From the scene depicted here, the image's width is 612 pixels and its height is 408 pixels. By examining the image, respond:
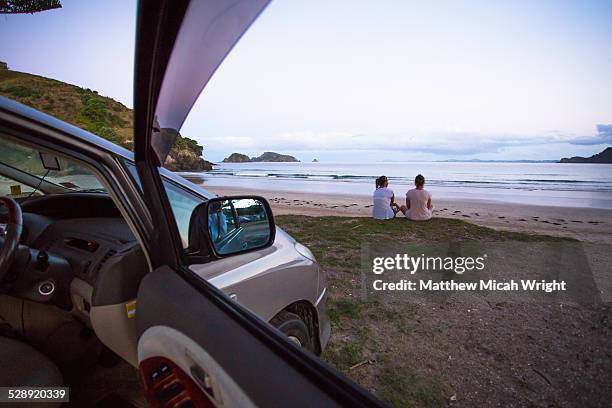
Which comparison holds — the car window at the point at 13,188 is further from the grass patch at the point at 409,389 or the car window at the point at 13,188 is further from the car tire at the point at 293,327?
the grass patch at the point at 409,389

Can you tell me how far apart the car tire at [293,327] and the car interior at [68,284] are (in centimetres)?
87

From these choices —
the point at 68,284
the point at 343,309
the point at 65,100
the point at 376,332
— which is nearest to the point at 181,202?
the point at 68,284

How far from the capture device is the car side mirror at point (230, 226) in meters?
1.41

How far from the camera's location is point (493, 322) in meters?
3.63

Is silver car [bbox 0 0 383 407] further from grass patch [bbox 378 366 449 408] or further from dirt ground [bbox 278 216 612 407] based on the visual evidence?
dirt ground [bbox 278 216 612 407]

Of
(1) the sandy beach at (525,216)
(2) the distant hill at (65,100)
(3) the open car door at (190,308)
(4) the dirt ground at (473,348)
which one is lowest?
(1) the sandy beach at (525,216)

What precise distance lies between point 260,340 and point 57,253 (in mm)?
1852

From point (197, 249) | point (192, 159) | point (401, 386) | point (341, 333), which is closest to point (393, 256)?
point (341, 333)

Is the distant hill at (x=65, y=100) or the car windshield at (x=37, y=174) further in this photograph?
the distant hill at (x=65, y=100)

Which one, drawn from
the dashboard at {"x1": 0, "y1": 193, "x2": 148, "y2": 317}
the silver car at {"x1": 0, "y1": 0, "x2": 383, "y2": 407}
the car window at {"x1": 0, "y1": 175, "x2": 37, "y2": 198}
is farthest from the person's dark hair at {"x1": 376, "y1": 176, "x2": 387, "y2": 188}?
the car window at {"x1": 0, "y1": 175, "x2": 37, "y2": 198}

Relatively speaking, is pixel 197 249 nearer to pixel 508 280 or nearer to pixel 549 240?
pixel 508 280

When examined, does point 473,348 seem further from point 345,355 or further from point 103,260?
point 103,260

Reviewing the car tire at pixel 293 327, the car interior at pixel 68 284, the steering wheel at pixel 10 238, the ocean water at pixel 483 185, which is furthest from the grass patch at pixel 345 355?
the ocean water at pixel 483 185

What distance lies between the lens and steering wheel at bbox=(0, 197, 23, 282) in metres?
1.61
